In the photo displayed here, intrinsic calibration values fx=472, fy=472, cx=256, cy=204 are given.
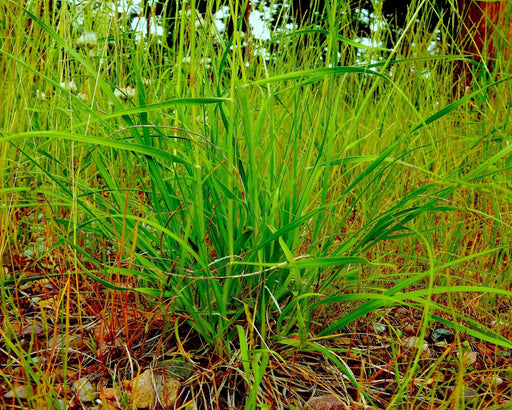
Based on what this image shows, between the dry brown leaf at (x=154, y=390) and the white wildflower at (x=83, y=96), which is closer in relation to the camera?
the dry brown leaf at (x=154, y=390)

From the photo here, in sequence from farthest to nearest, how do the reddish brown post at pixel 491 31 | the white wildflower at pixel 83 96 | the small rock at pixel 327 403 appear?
→ 1. the white wildflower at pixel 83 96
2. the reddish brown post at pixel 491 31
3. the small rock at pixel 327 403

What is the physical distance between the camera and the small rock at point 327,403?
88cm

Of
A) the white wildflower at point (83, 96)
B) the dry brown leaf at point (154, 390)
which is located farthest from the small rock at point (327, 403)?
the white wildflower at point (83, 96)

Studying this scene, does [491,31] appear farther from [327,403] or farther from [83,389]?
[83,389]

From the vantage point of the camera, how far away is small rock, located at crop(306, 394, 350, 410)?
878 millimetres

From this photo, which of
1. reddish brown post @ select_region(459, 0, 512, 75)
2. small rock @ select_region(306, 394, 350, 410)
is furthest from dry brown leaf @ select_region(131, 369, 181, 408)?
reddish brown post @ select_region(459, 0, 512, 75)

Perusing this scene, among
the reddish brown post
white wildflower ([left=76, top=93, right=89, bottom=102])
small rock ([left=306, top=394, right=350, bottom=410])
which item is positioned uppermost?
the reddish brown post

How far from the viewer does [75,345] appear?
1.06 metres

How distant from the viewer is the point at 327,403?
886 mm

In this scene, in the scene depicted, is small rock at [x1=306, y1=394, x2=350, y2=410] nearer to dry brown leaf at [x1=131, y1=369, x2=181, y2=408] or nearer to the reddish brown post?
dry brown leaf at [x1=131, y1=369, x2=181, y2=408]

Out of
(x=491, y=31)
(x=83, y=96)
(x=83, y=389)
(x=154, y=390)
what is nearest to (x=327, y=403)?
(x=154, y=390)

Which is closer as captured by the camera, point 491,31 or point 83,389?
point 83,389

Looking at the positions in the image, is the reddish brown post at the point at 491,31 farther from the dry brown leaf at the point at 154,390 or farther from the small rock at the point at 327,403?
the dry brown leaf at the point at 154,390

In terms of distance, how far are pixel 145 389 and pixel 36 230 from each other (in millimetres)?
782
